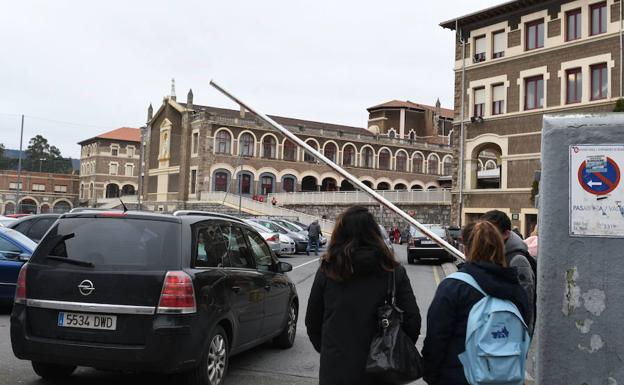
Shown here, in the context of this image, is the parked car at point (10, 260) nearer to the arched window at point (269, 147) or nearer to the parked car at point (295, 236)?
the parked car at point (295, 236)

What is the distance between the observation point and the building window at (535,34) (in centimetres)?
3000

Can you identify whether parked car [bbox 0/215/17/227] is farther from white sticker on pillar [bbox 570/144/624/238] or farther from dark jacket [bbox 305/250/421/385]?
white sticker on pillar [bbox 570/144/624/238]

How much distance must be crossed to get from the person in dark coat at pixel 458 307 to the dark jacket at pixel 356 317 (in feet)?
0.48

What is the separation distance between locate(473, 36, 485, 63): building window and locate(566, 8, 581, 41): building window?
190 inches

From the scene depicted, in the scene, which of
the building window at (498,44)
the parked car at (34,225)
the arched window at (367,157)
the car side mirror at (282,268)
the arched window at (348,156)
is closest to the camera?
the car side mirror at (282,268)

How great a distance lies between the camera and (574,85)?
28.7 m

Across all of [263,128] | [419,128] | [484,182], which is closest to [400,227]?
[484,182]

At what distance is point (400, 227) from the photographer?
43.2 m

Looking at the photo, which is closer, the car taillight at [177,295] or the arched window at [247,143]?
the car taillight at [177,295]

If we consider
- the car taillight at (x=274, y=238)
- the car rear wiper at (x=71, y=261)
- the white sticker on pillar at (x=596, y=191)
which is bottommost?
the car taillight at (x=274, y=238)

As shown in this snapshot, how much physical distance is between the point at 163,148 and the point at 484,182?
43100 mm

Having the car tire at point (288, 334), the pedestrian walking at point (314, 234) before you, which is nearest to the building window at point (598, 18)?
the pedestrian walking at point (314, 234)

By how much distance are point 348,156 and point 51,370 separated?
6470 cm

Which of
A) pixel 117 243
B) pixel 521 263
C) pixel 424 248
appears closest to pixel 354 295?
pixel 521 263
